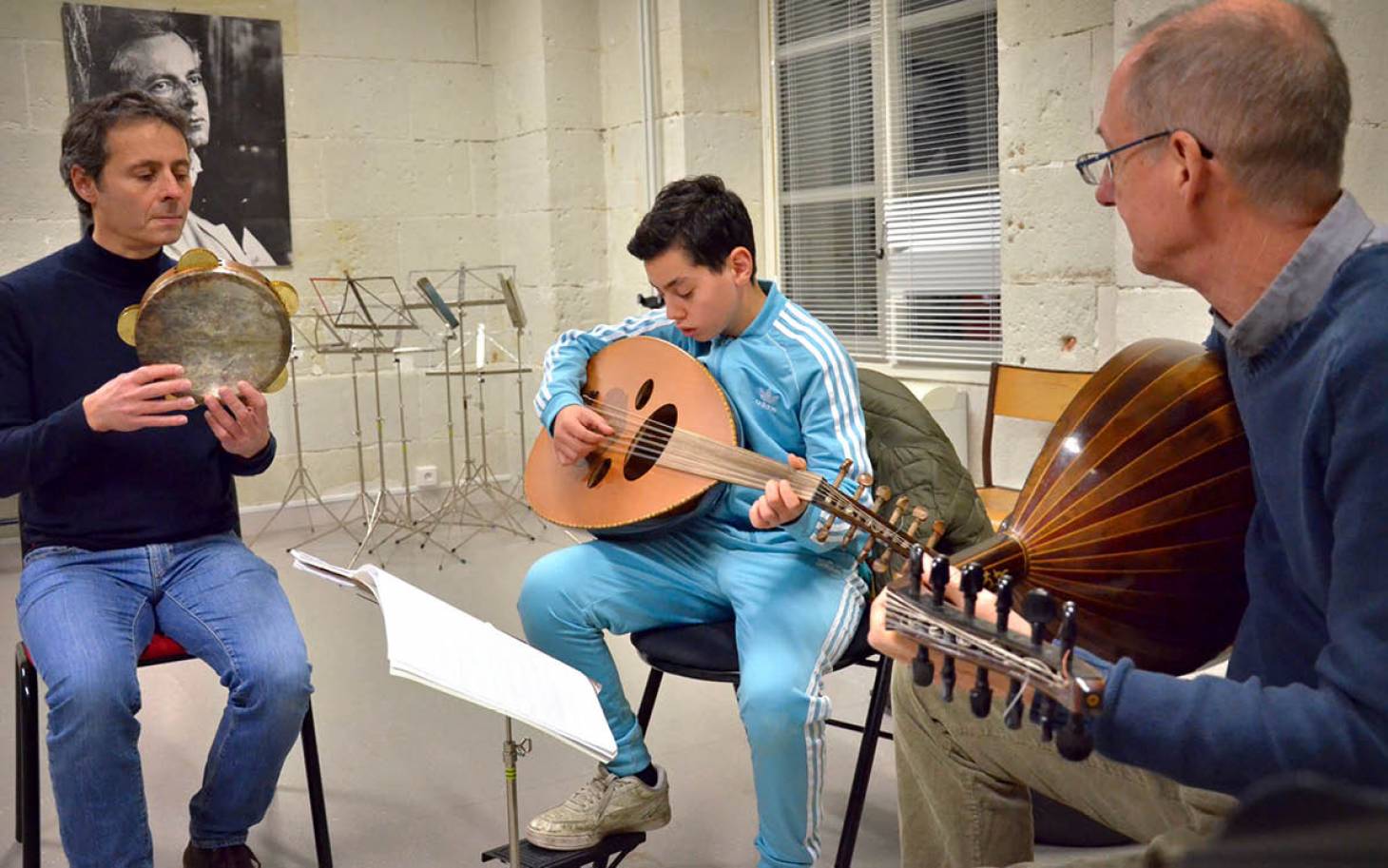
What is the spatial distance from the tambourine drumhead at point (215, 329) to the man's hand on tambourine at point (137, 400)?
0.04 m

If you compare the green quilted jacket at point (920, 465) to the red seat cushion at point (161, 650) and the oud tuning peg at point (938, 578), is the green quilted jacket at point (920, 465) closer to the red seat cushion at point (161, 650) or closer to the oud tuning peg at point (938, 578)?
the oud tuning peg at point (938, 578)

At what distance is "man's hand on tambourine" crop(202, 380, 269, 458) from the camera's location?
2.13 metres

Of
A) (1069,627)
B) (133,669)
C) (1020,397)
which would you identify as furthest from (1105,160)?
(1020,397)

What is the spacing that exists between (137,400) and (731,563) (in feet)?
3.28

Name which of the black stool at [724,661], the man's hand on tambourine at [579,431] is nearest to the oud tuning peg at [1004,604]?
the black stool at [724,661]

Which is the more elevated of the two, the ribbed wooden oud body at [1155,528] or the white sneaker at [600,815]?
the ribbed wooden oud body at [1155,528]

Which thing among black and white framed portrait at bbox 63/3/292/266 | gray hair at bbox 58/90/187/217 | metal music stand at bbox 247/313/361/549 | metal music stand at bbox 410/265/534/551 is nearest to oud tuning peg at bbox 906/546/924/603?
gray hair at bbox 58/90/187/217

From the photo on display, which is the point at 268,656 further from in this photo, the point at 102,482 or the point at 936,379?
the point at 936,379

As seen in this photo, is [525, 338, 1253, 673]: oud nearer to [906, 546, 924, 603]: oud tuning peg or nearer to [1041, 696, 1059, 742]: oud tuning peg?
[906, 546, 924, 603]: oud tuning peg

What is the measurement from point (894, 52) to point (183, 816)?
3.73 meters

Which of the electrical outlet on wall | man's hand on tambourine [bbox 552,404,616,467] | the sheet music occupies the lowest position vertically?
the electrical outlet on wall

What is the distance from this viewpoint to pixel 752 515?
6.48ft

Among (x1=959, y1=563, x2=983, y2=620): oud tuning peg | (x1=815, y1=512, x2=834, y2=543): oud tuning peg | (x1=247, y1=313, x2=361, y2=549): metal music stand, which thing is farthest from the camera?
(x1=247, y1=313, x2=361, y2=549): metal music stand

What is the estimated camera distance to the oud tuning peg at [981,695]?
1097 mm
